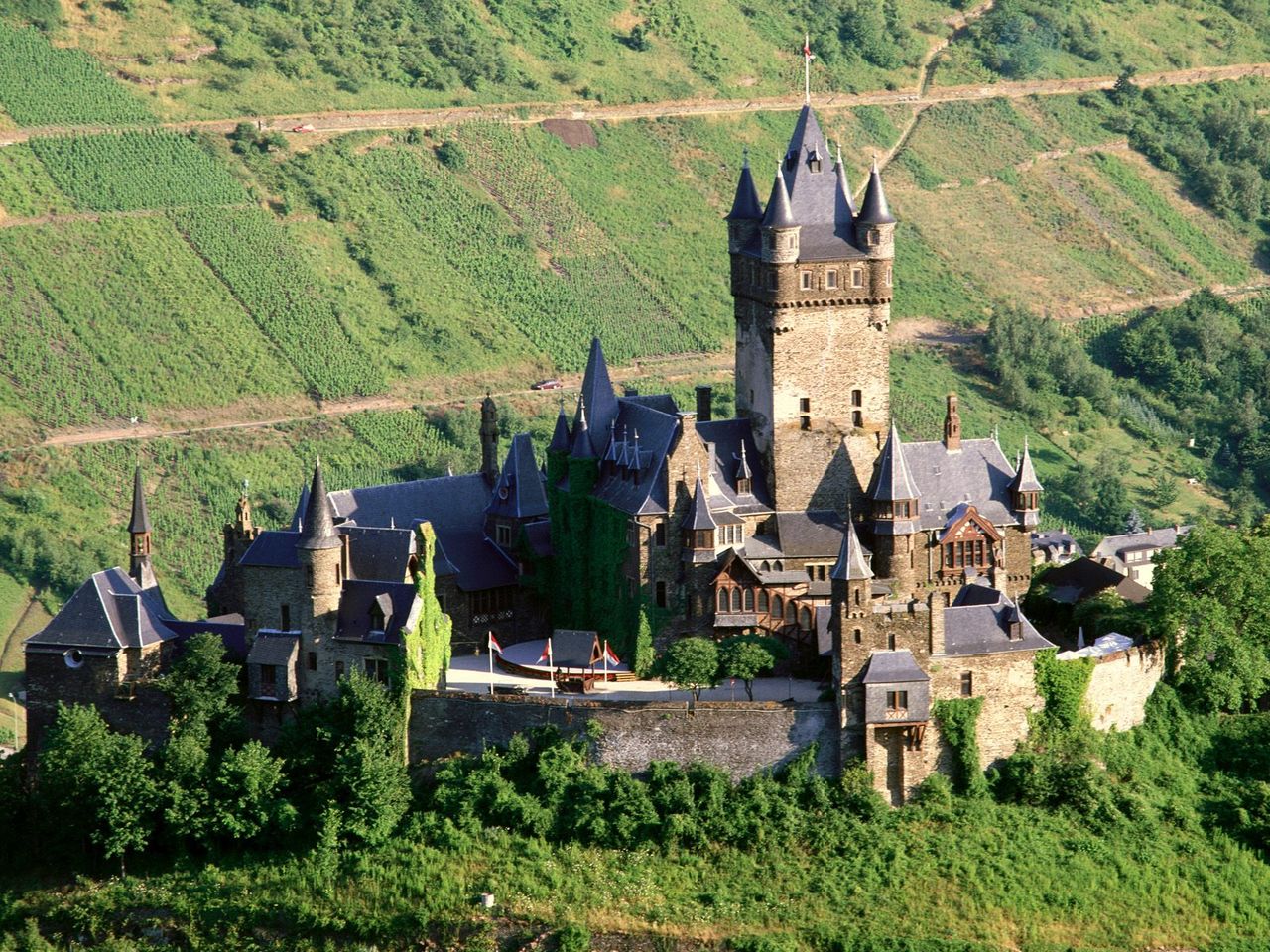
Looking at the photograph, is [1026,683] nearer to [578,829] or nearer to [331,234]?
[578,829]

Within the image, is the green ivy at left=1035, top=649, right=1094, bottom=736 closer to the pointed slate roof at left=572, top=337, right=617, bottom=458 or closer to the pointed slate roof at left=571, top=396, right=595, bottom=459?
the pointed slate roof at left=571, top=396, right=595, bottom=459

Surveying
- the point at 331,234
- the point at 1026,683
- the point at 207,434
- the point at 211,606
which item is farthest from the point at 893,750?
the point at 331,234

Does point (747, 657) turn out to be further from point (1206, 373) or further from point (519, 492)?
point (1206, 373)

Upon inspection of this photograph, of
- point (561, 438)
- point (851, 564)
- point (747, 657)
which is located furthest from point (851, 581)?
point (561, 438)

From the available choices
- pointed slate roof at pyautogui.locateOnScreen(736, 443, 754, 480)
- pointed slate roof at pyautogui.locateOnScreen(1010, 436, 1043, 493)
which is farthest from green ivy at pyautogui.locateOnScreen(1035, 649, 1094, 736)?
pointed slate roof at pyautogui.locateOnScreen(736, 443, 754, 480)

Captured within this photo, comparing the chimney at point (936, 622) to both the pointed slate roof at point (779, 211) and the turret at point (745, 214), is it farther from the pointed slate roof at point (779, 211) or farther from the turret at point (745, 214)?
the turret at point (745, 214)

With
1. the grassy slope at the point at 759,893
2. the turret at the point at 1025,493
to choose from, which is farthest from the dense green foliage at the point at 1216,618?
the grassy slope at the point at 759,893
